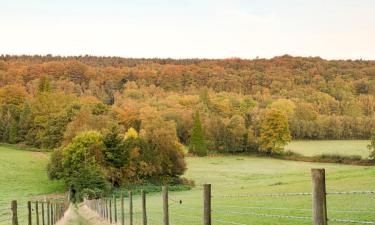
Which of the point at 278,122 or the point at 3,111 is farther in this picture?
the point at 3,111

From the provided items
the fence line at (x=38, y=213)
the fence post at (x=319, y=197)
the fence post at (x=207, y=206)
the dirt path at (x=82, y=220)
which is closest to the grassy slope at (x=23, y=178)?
the dirt path at (x=82, y=220)

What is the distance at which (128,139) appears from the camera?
262 ft

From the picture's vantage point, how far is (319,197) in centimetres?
591

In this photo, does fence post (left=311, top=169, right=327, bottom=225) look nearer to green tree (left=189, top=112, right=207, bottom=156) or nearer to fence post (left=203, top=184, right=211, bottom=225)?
fence post (left=203, top=184, right=211, bottom=225)

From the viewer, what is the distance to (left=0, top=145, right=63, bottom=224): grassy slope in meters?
65.4

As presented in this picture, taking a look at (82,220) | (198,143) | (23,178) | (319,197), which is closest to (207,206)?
(319,197)

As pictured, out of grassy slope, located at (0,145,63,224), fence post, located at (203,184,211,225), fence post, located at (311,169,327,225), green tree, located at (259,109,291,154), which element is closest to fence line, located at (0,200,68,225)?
fence post, located at (203,184,211,225)

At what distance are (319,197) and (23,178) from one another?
81.8m

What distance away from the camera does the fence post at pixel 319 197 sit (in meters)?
5.85

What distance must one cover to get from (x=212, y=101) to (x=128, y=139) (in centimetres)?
12064

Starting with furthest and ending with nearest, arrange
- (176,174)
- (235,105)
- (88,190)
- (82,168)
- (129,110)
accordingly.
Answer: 1. (235,105)
2. (129,110)
3. (176,174)
4. (82,168)
5. (88,190)

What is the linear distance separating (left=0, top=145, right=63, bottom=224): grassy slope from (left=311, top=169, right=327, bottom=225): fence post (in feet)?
164

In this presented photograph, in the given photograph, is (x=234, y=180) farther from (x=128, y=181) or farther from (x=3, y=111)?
(x=3, y=111)

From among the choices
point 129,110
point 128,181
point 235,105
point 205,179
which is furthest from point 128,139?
point 235,105
